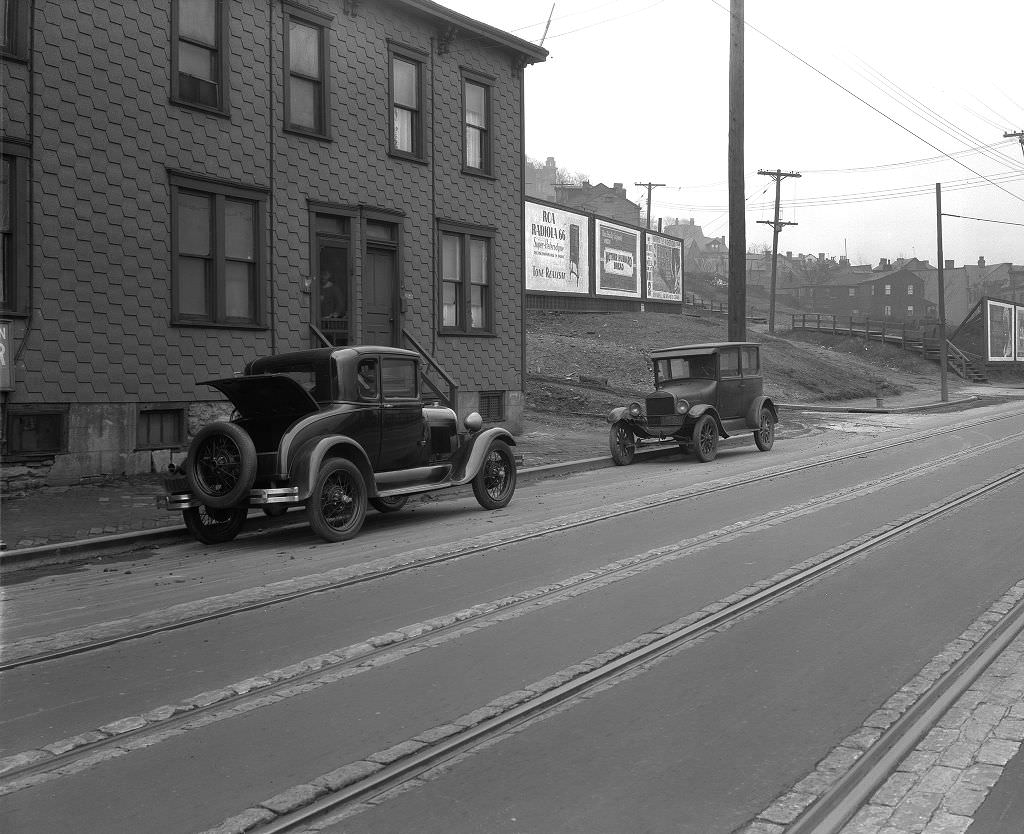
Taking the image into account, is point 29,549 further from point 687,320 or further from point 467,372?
point 687,320

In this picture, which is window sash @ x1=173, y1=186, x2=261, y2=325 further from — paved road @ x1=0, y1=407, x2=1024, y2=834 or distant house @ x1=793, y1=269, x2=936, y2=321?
distant house @ x1=793, y1=269, x2=936, y2=321

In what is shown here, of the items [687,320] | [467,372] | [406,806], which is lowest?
[406,806]

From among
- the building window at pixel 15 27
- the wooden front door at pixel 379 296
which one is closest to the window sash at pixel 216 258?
the wooden front door at pixel 379 296

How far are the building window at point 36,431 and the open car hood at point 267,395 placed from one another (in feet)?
13.1

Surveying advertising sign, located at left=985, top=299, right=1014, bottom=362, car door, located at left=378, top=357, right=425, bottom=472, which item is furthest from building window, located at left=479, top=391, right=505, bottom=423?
advertising sign, located at left=985, top=299, right=1014, bottom=362

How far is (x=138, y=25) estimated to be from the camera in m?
14.6

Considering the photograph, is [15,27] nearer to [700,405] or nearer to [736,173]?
[700,405]

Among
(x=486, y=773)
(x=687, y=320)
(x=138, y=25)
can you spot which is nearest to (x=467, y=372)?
(x=138, y=25)

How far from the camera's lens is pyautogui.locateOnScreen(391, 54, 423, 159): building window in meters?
19.1

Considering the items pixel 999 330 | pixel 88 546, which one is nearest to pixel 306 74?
pixel 88 546

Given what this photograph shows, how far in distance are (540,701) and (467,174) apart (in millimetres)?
16778

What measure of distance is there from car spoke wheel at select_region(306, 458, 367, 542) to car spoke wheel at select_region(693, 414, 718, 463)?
8.97 m

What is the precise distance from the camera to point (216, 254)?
1577 centimetres

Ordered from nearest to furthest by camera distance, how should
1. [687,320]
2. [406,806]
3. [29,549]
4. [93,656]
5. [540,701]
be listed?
[406,806] → [540,701] → [93,656] → [29,549] → [687,320]
